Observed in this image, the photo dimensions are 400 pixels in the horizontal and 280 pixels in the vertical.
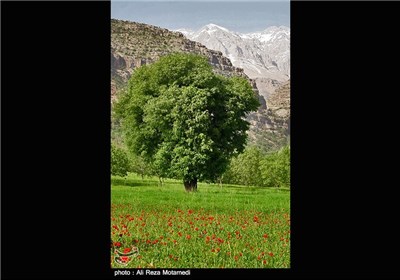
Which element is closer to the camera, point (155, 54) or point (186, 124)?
point (155, 54)

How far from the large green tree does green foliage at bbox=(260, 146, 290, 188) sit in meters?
1.51

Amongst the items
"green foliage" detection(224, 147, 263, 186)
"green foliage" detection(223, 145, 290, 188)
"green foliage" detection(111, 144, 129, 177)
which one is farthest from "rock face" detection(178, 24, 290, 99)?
"green foliage" detection(111, 144, 129, 177)

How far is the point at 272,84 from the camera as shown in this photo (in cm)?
1104

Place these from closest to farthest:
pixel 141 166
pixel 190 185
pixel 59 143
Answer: pixel 59 143, pixel 190 185, pixel 141 166

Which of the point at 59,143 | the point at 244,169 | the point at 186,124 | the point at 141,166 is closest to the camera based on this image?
the point at 59,143

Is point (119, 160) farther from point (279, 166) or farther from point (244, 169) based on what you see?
point (279, 166)

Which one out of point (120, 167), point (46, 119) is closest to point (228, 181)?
point (120, 167)

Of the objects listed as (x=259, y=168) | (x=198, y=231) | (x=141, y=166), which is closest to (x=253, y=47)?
(x=198, y=231)

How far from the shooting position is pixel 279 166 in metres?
11.7

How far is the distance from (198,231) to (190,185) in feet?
21.3

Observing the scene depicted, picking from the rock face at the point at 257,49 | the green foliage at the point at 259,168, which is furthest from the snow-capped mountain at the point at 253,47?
the green foliage at the point at 259,168

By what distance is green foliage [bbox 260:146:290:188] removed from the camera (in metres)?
10.3
